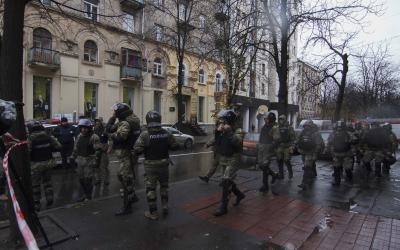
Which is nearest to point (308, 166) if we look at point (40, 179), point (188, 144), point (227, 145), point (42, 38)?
point (227, 145)

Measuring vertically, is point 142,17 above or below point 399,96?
above

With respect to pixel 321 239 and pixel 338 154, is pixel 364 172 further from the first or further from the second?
pixel 321 239

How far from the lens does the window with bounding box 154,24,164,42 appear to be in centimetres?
2562

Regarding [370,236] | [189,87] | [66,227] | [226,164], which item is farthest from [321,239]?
[189,87]

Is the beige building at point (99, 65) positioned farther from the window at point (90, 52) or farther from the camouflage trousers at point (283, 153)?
the camouflage trousers at point (283, 153)

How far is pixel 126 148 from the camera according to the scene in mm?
5918

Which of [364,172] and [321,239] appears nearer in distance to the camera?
[321,239]

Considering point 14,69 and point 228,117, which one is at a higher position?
point 14,69

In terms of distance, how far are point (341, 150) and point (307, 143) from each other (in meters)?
1.07

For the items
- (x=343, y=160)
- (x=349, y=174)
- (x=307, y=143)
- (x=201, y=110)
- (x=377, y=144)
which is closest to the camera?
(x=307, y=143)

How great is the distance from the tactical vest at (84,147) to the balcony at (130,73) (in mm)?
18456

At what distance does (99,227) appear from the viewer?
477cm

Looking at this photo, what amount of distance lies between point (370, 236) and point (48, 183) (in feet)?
18.7

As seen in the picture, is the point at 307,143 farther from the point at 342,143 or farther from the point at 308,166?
the point at 342,143
